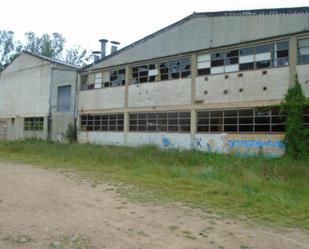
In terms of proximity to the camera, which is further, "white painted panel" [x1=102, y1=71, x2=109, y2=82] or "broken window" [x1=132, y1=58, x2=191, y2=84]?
"white painted panel" [x1=102, y1=71, x2=109, y2=82]

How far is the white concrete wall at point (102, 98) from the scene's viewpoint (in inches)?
1081

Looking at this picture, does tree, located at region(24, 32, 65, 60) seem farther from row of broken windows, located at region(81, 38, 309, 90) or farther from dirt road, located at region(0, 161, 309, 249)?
dirt road, located at region(0, 161, 309, 249)

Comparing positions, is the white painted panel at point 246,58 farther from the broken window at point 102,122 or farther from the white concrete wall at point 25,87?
the white concrete wall at point 25,87

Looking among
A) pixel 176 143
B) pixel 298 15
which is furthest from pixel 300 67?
pixel 176 143

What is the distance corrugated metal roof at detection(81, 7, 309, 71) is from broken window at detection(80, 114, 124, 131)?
13.9ft

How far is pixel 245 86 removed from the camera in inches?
812

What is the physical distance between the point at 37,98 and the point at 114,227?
1182 inches

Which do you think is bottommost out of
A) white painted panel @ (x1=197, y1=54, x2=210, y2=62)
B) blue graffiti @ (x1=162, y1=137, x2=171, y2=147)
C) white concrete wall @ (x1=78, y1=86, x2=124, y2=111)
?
blue graffiti @ (x1=162, y1=137, x2=171, y2=147)

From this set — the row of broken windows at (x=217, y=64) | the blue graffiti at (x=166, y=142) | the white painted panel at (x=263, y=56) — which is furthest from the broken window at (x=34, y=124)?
the white painted panel at (x=263, y=56)

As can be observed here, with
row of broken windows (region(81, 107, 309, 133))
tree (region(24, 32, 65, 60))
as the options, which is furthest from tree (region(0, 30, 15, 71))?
row of broken windows (region(81, 107, 309, 133))

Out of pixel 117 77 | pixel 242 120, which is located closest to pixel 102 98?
pixel 117 77

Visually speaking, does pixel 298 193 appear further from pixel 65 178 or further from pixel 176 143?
pixel 176 143

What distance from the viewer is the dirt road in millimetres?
5613

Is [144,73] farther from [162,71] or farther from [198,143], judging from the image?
[198,143]
